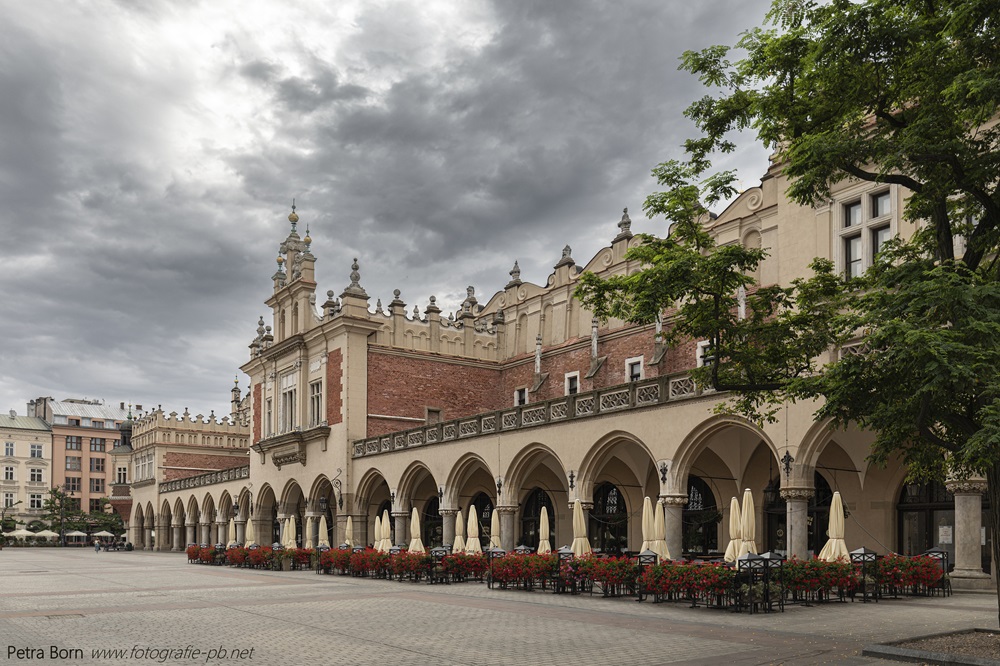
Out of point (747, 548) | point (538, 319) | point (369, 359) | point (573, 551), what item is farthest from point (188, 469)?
point (747, 548)

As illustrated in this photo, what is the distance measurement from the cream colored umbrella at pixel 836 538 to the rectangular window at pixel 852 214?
8238 mm

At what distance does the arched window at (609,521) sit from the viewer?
3462 centimetres

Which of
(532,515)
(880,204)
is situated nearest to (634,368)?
(532,515)

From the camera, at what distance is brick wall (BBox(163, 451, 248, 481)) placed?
7175 centimetres

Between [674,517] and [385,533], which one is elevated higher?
[674,517]

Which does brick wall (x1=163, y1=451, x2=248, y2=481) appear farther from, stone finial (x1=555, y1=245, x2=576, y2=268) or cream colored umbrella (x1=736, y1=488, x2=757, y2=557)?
cream colored umbrella (x1=736, y1=488, x2=757, y2=557)

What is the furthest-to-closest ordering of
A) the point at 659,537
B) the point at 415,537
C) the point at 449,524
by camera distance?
the point at 449,524, the point at 415,537, the point at 659,537

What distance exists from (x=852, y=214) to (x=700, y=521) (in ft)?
38.4

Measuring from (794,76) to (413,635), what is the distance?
10.2m

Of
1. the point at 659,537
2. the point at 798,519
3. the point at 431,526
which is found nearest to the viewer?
the point at 659,537

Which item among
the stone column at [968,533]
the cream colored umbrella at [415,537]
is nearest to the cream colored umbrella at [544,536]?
the cream colored umbrella at [415,537]

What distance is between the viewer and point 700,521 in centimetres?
3145

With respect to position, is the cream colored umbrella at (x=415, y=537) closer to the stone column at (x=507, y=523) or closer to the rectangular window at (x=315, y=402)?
the stone column at (x=507, y=523)

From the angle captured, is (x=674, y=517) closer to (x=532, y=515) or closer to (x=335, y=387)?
(x=532, y=515)
